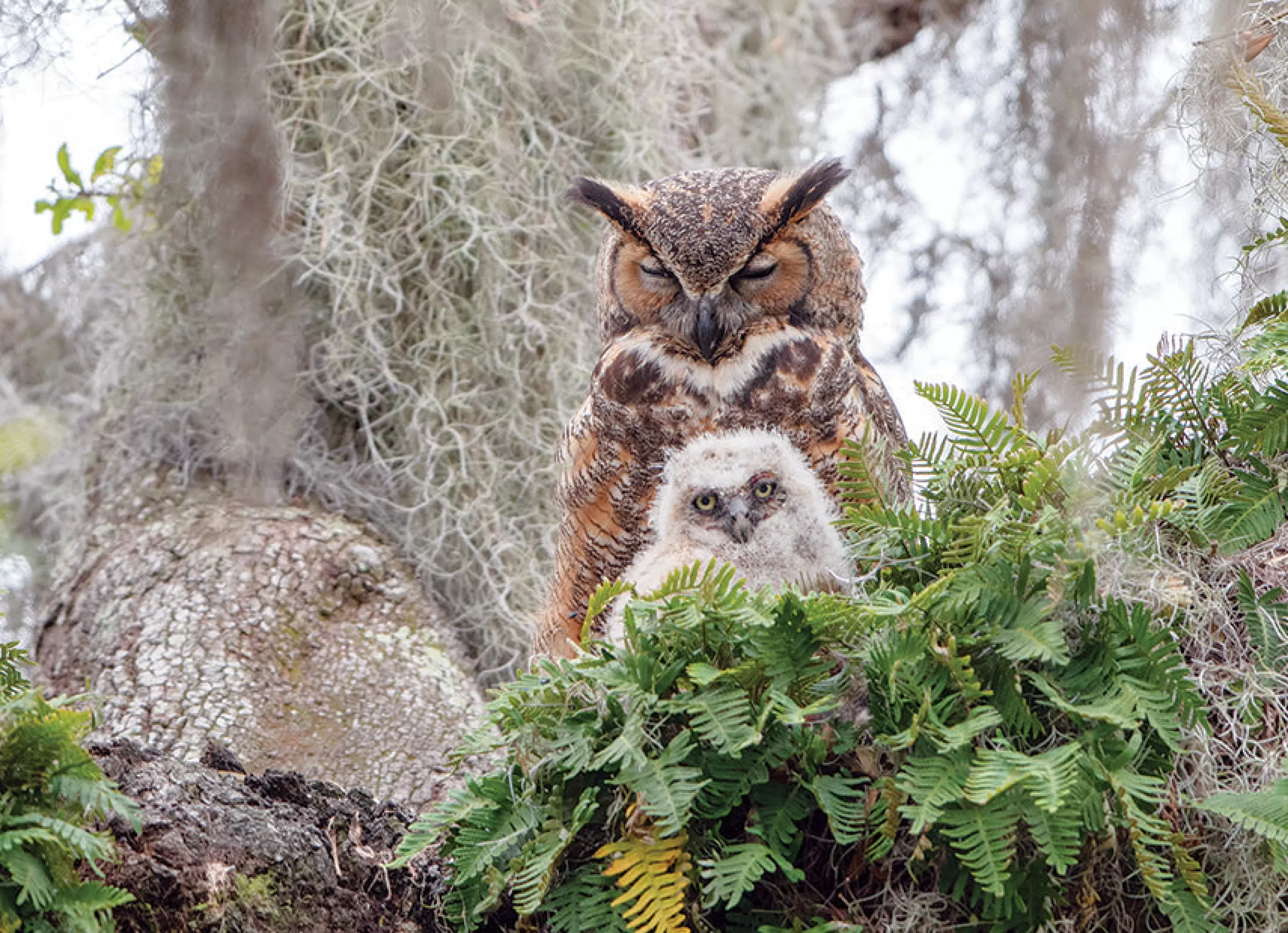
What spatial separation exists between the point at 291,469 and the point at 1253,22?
2.10 m

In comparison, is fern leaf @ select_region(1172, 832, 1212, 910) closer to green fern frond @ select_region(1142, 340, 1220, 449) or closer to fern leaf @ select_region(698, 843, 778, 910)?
fern leaf @ select_region(698, 843, 778, 910)

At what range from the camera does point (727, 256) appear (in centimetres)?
246

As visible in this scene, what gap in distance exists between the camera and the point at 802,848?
5.31 ft

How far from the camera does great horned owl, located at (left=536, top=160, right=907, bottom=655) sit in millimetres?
2439

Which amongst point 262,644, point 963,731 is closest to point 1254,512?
point 963,731

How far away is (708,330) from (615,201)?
1.09ft

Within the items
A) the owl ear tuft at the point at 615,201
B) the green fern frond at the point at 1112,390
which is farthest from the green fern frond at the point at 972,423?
the owl ear tuft at the point at 615,201

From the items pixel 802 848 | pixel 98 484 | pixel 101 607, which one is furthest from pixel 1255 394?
pixel 98 484

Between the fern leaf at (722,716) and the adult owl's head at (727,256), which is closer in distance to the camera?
the fern leaf at (722,716)

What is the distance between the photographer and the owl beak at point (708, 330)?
245 cm

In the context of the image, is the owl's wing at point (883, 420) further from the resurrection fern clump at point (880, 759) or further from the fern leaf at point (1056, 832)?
the fern leaf at point (1056, 832)

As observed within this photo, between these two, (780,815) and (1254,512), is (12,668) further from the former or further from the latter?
(1254,512)

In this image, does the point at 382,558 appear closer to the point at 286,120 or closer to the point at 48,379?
the point at 286,120

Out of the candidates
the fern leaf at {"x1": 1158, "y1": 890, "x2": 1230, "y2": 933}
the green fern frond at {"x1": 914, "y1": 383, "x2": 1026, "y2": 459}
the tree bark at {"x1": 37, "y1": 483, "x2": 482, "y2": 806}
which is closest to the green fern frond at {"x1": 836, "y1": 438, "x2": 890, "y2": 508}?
the green fern frond at {"x1": 914, "y1": 383, "x2": 1026, "y2": 459}
